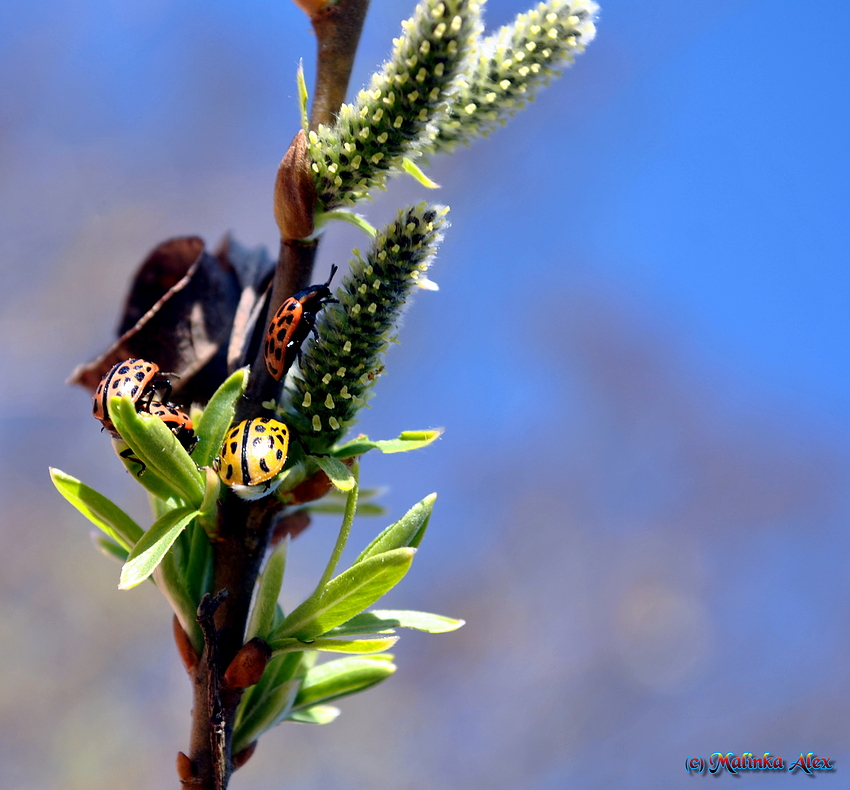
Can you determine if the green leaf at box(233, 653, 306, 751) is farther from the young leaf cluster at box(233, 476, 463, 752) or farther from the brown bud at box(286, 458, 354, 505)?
the brown bud at box(286, 458, 354, 505)

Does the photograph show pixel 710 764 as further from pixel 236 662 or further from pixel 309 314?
pixel 309 314

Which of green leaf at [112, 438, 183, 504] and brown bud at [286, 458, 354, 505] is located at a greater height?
green leaf at [112, 438, 183, 504]

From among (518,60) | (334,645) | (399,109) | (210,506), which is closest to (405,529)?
(334,645)

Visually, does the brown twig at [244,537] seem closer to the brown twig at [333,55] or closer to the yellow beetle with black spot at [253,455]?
the brown twig at [333,55]

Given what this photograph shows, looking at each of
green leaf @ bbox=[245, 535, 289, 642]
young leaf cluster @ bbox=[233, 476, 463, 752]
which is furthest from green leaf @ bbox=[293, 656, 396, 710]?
green leaf @ bbox=[245, 535, 289, 642]

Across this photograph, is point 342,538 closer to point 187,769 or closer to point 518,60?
point 187,769
